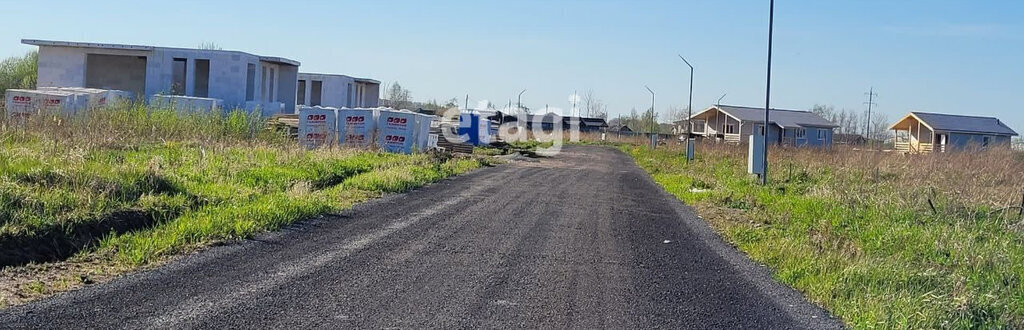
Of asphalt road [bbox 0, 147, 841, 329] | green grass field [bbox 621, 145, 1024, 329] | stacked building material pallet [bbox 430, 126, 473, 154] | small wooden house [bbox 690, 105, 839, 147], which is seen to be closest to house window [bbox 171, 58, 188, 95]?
stacked building material pallet [bbox 430, 126, 473, 154]

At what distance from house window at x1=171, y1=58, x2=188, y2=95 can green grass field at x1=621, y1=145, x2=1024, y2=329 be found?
1215 inches

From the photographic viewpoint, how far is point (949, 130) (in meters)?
66.9

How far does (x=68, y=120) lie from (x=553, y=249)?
53.1 ft

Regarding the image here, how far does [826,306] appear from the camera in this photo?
304 inches

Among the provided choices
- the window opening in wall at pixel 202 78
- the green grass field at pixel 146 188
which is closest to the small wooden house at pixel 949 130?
the window opening in wall at pixel 202 78

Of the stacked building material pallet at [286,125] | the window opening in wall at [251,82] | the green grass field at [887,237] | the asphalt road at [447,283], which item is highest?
the window opening in wall at [251,82]

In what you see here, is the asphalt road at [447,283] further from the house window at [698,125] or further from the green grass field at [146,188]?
the house window at [698,125]

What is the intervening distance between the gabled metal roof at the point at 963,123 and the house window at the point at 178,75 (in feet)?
168

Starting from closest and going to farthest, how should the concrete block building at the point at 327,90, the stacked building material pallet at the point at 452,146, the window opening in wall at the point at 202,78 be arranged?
the stacked building material pallet at the point at 452,146
the window opening in wall at the point at 202,78
the concrete block building at the point at 327,90

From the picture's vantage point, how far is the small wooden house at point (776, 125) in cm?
7906

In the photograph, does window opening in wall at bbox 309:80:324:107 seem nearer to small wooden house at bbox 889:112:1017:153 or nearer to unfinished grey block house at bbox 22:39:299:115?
unfinished grey block house at bbox 22:39:299:115

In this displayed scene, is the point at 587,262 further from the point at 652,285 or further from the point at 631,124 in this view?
the point at 631,124

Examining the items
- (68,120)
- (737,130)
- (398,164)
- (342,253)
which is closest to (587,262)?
(342,253)

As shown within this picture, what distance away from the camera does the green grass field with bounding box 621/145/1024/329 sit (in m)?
7.44
